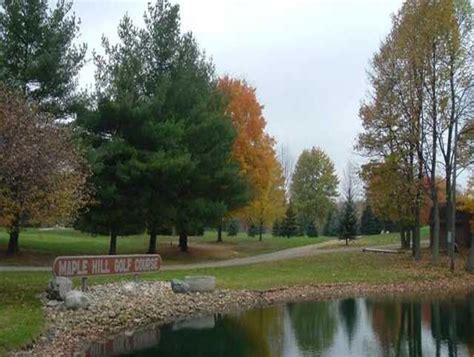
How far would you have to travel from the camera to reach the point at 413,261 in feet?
102

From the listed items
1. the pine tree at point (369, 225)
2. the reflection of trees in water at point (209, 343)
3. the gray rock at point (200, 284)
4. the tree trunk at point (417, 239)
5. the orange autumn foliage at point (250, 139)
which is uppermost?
the orange autumn foliage at point (250, 139)

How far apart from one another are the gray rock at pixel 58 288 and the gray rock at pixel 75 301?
0.29m

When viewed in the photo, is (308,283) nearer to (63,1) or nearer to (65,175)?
(65,175)

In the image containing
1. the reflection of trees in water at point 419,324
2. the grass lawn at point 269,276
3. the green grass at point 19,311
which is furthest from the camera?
the reflection of trees in water at point 419,324

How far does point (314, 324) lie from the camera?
16.9 metres

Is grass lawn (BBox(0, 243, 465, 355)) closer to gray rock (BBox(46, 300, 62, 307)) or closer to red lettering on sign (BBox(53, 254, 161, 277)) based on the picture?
gray rock (BBox(46, 300, 62, 307))

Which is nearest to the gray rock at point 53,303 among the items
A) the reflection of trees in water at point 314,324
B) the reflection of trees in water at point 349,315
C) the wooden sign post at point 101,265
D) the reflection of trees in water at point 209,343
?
the wooden sign post at point 101,265

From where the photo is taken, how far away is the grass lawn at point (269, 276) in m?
13.1

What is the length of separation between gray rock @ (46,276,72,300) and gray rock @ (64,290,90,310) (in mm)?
295

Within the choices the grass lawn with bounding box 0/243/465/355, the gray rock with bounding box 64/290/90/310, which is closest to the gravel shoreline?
the gray rock with bounding box 64/290/90/310

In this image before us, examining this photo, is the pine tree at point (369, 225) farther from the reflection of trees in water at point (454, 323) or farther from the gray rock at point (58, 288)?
the gray rock at point (58, 288)

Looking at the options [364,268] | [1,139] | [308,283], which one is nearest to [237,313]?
[308,283]

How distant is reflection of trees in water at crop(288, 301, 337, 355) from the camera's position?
14.1 m

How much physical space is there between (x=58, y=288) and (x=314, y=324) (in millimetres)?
7161
